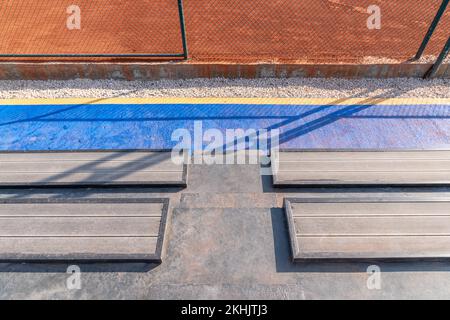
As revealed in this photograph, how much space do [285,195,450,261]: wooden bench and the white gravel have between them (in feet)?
11.8

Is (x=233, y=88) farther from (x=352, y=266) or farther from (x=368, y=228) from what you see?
(x=352, y=266)

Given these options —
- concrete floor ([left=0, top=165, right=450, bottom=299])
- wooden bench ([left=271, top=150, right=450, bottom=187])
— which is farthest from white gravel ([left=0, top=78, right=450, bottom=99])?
concrete floor ([left=0, top=165, right=450, bottom=299])

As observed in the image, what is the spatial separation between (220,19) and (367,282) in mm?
8940

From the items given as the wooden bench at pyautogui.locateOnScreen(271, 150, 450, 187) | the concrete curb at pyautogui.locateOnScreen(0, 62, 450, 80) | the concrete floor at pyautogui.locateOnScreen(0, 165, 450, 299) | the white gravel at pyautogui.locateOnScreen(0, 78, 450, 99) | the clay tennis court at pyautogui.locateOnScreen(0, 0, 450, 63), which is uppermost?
the clay tennis court at pyautogui.locateOnScreen(0, 0, 450, 63)

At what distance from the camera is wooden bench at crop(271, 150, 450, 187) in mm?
5164

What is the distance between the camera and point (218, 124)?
22.7 ft

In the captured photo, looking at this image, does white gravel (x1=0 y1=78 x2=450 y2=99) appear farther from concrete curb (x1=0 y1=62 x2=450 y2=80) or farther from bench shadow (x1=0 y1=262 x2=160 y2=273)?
bench shadow (x1=0 y1=262 x2=160 y2=273)

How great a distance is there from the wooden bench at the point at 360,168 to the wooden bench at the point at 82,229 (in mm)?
2128

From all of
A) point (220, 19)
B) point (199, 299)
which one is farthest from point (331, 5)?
point (199, 299)

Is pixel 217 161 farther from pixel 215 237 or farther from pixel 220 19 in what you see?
pixel 220 19

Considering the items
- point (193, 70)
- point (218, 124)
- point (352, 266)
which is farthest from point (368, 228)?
point (193, 70)

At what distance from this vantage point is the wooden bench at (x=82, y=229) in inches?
166

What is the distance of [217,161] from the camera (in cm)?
570

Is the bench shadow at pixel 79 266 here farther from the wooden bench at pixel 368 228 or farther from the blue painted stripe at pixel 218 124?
the blue painted stripe at pixel 218 124
